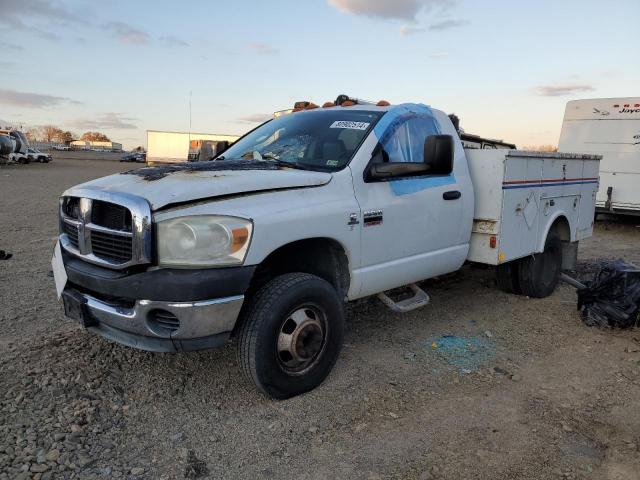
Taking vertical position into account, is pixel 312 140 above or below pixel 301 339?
above

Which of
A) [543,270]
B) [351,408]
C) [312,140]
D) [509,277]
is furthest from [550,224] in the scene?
[351,408]

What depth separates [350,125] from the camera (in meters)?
4.27

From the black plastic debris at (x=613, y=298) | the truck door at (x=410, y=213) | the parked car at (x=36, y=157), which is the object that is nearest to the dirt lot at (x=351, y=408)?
the black plastic debris at (x=613, y=298)

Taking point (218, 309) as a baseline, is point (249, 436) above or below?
below

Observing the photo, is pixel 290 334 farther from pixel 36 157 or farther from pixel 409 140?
pixel 36 157

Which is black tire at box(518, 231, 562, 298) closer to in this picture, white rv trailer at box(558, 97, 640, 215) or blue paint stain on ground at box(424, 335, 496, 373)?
blue paint stain on ground at box(424, 335, 496, 373)

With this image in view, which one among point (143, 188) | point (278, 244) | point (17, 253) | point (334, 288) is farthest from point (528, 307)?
point (17, 253)

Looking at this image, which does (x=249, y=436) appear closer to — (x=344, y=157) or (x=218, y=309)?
(x=218, y=309)

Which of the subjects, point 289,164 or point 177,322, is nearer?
point 177,322

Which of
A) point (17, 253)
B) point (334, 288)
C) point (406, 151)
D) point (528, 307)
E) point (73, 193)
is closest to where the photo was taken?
point (73, 193)

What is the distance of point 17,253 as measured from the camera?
7.63 meters

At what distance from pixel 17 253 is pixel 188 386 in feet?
17.4

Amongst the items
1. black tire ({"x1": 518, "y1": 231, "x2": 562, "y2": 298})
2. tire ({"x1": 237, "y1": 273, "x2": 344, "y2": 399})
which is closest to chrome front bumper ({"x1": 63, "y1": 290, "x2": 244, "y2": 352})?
tire ({"x1": 237, "y1": 273, "x2": 344, "y2": 399})

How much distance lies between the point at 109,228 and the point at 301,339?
4.57ft
